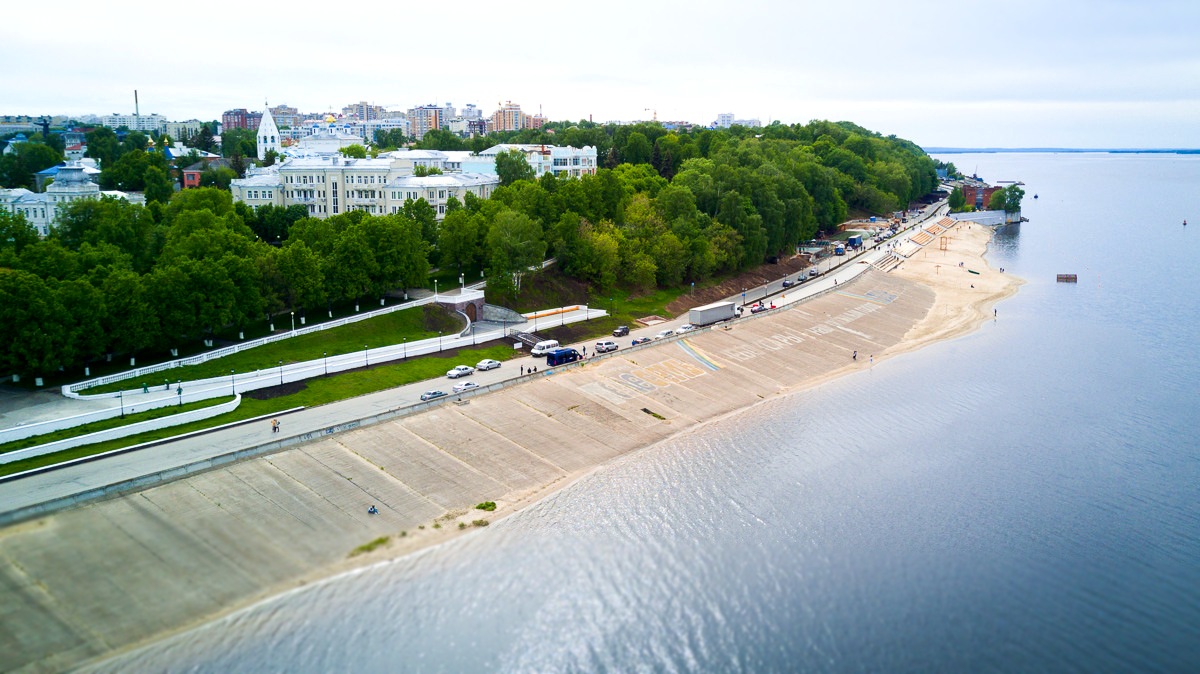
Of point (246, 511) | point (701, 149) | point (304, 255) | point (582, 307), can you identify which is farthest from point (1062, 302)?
point (246, 511)

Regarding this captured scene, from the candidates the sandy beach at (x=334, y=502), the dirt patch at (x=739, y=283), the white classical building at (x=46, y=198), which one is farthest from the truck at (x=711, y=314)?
the white classical building at (x=46, y=198)

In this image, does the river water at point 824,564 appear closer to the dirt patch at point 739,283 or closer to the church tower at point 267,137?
the dirt patch at point 739,283

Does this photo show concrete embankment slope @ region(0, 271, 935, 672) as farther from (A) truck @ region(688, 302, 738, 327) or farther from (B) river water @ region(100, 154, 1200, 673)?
(A) truck @ region(688, 302, 738, 327)

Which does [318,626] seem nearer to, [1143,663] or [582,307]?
[1143,663]

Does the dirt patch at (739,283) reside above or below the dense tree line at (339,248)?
below

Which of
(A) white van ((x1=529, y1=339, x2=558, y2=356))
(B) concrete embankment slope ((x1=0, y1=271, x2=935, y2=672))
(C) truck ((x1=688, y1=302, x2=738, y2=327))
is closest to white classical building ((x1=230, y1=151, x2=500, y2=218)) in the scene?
(C) truck ((x1=688, y1=302, x2=738, y2=327))

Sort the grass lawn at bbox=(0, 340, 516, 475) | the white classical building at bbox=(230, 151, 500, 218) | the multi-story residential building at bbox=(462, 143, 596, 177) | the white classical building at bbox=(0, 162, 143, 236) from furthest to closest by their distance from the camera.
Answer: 1. the multi-story residential building at bbox=(462, 143, 596, 177)
2. the white classical building at bbox=(230, 151, 500, 218)
3. the white classical building at bbox=(0, 162, 143, 236)
4. the grass lawn at bbox=(0, 340, 516, 475)
